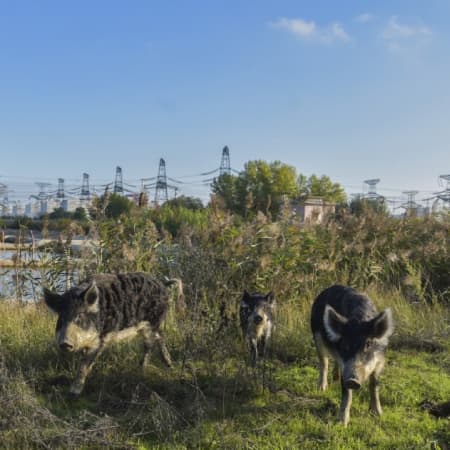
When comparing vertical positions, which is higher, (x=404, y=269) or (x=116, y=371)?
(x=404, y=269)

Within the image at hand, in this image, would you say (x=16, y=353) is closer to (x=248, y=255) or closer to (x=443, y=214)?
(x=248, y=255)

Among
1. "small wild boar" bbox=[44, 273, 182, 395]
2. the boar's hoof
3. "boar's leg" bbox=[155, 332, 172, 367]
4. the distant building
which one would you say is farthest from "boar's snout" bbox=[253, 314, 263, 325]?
the distant building

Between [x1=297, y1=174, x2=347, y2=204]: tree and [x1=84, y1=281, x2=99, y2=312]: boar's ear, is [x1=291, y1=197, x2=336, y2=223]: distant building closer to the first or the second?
[x1=84, y1=281, x2=99, y2=312]: boar's ear

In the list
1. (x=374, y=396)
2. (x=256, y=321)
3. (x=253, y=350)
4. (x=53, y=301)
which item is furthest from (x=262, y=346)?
(x=53, y=301)

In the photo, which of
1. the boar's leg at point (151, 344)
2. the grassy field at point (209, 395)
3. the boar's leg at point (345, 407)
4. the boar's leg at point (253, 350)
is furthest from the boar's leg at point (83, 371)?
the boar's leg at point (345, 407)

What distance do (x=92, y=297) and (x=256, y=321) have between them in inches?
77.5

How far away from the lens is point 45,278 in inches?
302

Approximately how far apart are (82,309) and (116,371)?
41.2 inches

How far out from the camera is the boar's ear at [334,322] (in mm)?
4887

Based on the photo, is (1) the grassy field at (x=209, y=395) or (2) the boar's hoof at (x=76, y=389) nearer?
(1) the grassy field at (x=209, y=395)

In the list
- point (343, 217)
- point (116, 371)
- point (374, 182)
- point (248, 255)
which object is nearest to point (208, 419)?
point (116, 371)

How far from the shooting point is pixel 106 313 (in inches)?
217

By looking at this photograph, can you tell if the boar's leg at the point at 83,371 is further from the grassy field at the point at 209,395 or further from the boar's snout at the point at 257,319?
the boar's snout at the point at 257,319

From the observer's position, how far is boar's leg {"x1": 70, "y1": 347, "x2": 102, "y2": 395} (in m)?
5.33
